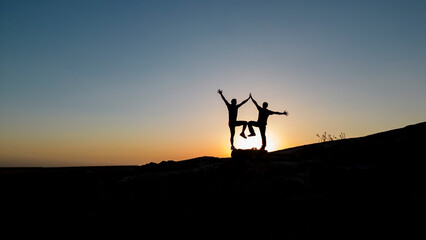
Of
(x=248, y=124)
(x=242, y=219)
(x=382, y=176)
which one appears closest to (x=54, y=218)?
(x=242, y=219)

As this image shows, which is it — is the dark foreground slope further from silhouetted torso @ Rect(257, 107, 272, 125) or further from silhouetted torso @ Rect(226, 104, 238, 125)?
silhouetted torso @ Rect(226, 104, 238, 125)

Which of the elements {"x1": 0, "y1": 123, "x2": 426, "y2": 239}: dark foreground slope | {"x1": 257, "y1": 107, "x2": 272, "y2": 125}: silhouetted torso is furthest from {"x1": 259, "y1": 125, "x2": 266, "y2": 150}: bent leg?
{"x1": 0, "y1": 123, "x2": 426, "y2": 239}: dark foreground slope

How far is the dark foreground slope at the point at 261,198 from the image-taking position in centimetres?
571

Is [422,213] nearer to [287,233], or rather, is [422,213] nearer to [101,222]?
[287,233]

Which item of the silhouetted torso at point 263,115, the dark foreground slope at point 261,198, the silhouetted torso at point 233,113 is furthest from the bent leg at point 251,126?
the dark foreground slope at point 261,198

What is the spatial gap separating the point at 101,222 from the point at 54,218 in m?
1.61

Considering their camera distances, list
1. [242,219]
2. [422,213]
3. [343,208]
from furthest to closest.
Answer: [242,219] < [343,208] < [422,213]

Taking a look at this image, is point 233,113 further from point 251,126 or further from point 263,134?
point 263,134

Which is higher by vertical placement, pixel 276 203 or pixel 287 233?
pixel 276 203

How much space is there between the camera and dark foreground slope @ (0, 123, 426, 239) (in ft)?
18.7

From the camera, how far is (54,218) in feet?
25.5

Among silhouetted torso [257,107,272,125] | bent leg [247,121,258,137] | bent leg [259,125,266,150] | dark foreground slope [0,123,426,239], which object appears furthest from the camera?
bent leg [247,121,258,137]

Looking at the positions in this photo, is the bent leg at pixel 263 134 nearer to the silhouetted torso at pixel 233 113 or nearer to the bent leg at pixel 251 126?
the bent leg at pixel 251 126

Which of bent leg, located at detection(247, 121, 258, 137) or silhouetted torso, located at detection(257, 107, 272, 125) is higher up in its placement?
silhouetted torso, located at detection(257, 107, 272, 125)
